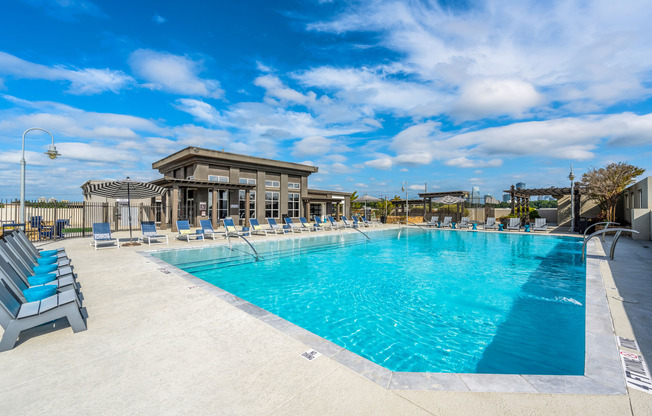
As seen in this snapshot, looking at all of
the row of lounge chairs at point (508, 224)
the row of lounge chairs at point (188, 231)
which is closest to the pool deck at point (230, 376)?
the row of lounge chairs at point (188, 231)

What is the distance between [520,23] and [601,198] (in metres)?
15.6

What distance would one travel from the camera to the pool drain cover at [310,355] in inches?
110

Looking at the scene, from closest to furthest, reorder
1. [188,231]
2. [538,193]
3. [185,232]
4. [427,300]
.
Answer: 1. [427,300]
2. [185,232]
3. [188,231]
4. [538,193]

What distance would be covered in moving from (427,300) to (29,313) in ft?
20.3

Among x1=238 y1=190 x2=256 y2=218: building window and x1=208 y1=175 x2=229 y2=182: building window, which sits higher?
x1=208 y1=175 x2=229 y2=182: building window

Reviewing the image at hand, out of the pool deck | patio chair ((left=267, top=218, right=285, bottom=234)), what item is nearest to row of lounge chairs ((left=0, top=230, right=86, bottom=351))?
the pool deck

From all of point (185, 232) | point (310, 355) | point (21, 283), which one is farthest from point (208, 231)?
point (310, 355)

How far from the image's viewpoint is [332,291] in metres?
6.36

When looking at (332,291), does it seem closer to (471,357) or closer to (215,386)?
(471,357)

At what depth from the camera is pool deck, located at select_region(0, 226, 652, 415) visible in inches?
81.6

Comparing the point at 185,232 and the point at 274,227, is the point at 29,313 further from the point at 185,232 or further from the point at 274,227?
the point at 274,227

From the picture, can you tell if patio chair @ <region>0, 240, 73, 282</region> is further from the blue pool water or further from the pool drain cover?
the pool drain cover

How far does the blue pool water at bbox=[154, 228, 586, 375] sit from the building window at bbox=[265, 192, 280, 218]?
12.3 metres

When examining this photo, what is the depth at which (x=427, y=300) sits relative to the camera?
584cm
